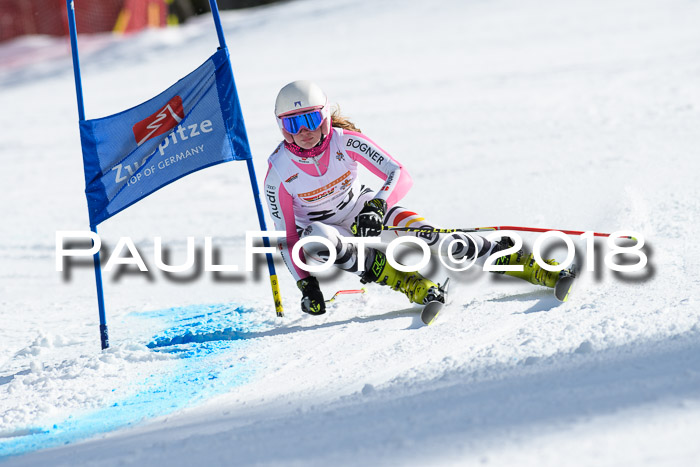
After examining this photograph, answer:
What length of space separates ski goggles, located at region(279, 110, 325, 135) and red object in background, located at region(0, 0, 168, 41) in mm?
14867

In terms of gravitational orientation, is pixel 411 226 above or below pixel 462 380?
above

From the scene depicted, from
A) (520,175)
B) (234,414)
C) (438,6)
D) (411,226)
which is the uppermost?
(438,6)

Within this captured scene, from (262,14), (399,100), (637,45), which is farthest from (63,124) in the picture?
(637,45)

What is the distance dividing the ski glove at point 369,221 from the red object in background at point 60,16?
1517cm

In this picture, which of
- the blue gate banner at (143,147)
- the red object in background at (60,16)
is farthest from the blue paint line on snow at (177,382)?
the red object in background at (60,16)

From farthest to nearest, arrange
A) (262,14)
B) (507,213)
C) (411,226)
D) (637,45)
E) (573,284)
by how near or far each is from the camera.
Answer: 1. (262,14)
2. (637,45)
3. (507,213)
4. (411,226)
5. (573,284)

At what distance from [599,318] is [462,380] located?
852 millimetres

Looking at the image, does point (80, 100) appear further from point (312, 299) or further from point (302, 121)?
point (312, 299)

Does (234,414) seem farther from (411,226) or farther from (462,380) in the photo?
(411,226)

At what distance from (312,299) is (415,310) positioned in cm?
62

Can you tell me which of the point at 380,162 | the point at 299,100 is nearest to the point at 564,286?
the point at 380,162

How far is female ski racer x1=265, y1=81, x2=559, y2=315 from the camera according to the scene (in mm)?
4348

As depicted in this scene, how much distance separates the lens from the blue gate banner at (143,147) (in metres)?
4.52

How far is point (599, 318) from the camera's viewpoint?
3670mm
